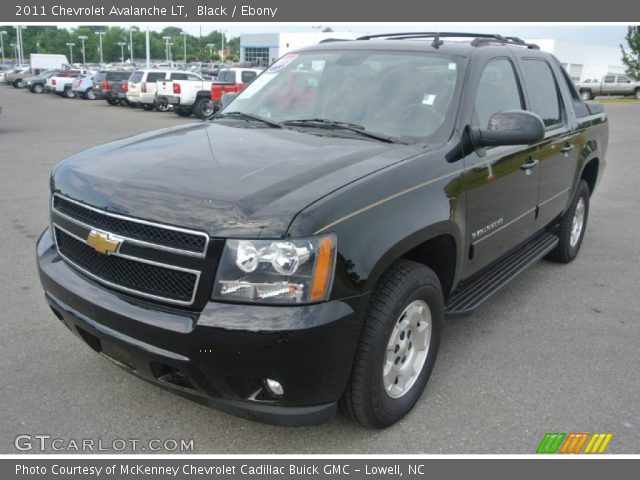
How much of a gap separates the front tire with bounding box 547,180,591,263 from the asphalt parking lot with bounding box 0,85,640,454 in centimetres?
14

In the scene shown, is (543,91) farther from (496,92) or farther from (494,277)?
(494,277)

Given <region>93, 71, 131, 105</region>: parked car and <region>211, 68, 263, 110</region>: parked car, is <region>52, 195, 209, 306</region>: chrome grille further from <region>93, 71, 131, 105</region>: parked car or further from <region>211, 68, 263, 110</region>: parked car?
Answer: <region>93, 71, 131, 105</region>: parked car

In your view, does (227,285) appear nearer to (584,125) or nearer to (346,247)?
(346,247)

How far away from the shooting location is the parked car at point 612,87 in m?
40.0

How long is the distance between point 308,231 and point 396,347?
3.08 ft

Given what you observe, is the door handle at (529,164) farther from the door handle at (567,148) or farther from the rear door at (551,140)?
the door handle at (567,148)

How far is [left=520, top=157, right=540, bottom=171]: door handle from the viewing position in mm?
4102

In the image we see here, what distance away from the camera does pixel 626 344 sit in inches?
161

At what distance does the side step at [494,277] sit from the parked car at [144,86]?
2230 centimetres

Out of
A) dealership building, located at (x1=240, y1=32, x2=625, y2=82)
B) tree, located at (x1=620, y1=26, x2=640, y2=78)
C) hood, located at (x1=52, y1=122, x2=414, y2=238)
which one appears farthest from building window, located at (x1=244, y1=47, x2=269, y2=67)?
hood, located at (x1=52, y1=122, x2=414, y2=238)

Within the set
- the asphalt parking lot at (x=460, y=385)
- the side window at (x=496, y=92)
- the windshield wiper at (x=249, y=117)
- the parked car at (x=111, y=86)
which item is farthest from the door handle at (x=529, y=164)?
the parked car at (x=111, y=86)

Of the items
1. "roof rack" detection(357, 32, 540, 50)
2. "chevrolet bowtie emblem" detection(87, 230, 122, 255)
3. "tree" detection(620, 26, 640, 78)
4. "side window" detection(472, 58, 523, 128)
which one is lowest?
"chevrolet bowtie emblem" detection(87, 230, 122, 255)

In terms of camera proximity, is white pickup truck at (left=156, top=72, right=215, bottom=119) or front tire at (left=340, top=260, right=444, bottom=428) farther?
white pickup truck at (left=156, top=72, right=215, bottom=119)

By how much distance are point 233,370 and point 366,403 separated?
2.28ft
